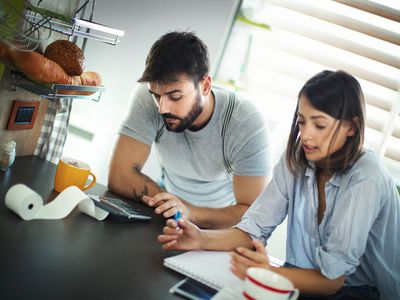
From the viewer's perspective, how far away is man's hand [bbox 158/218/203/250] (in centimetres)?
110

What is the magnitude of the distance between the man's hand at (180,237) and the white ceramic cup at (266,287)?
0.96ft

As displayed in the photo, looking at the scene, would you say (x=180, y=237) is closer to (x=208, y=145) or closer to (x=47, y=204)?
(x=47, y=204)

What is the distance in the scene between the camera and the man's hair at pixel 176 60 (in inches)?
60.8

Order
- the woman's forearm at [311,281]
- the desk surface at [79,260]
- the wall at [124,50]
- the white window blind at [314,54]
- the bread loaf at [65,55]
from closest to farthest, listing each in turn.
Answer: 1. the desk surface at [79,260]
2. the woman's forearm at [311,281]
3. the bread loaf at [65,55]
4. the white window blind at [314,54]
5. the wall at [124,50]

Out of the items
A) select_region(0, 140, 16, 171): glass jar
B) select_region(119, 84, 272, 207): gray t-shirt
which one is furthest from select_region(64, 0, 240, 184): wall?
select_region(0, 140, 16, 171): glass jar

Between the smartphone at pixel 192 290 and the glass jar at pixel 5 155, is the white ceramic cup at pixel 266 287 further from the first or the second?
the glass jar at pixel 5 155

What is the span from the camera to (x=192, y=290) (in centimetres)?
91

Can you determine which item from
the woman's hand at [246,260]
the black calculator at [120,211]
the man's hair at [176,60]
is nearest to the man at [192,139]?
the man's hair at [176,60]

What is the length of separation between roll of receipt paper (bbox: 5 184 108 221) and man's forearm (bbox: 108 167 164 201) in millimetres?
323

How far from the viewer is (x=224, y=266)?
1.07 metres

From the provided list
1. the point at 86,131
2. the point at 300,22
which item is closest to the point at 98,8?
the point at 86,131

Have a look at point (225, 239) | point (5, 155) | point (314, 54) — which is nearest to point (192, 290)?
point (225, 239)

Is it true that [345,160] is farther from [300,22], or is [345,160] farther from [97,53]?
[97,53]

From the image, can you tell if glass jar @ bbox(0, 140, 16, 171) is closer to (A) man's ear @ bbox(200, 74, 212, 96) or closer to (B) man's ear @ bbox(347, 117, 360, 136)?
(A) man's ear @ bbox(200, 74, 212, 96)
